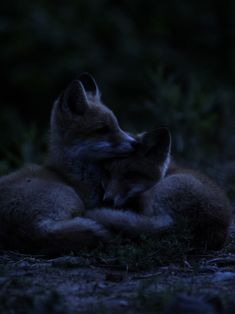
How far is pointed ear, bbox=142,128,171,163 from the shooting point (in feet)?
25.8

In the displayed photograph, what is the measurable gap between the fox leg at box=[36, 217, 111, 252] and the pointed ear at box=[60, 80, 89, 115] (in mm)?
1910

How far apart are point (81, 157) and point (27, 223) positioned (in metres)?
1.43

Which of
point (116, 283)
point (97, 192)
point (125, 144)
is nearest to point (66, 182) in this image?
point (97, 192)

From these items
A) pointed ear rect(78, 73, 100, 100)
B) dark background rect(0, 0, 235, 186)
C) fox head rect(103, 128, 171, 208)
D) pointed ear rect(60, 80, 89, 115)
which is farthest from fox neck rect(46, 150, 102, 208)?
dark background rect(0, 0, 235, 186)

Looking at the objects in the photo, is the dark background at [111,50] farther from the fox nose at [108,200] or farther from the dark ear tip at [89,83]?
the fox nose at [108,200]

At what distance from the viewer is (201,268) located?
20.7 ft

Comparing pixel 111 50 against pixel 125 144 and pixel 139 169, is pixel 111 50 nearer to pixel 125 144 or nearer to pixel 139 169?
pixel 125 144

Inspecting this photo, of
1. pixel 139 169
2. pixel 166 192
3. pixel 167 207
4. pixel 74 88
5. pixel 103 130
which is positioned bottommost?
pixel 167 207

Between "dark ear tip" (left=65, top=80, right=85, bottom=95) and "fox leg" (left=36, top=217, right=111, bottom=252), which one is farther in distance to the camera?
"dark ear tip" (left=65, top=80, right=85, bottom=95)

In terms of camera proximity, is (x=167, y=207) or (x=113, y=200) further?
(x=113, y=200)

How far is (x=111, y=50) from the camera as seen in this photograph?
63.0 ft

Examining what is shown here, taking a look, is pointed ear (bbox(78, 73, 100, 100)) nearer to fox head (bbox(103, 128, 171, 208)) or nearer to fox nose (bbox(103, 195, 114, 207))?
fox head (bbox(103, 128, 171, 208))

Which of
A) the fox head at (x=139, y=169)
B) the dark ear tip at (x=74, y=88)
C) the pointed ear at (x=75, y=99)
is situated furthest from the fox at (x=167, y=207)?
the dark ear tip at (x=74, y=88)

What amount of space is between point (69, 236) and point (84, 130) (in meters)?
1.75
